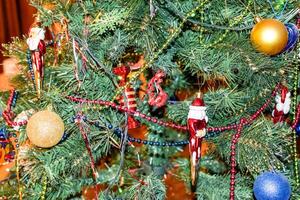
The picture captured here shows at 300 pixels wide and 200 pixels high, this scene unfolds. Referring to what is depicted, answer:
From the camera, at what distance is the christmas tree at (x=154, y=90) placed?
60 cm

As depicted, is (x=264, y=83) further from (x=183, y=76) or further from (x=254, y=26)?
(x=183, y=76)

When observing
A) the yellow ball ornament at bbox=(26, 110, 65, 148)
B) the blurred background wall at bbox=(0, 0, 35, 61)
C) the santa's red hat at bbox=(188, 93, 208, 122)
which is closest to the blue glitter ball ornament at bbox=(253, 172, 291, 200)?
→ the santa's red hat at bbox=(188, 93, 208, 122)

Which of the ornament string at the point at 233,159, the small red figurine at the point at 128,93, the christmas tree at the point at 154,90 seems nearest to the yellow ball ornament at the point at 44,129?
the christmas tree at the point at 154,90

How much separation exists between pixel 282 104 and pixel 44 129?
1.12ft

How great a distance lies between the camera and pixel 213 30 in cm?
66

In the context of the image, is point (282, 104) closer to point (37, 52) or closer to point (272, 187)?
point (272, 187)

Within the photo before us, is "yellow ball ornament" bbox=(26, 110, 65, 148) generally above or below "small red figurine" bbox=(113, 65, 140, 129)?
below

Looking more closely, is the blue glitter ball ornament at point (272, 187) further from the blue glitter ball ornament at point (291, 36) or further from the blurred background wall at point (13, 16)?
the blurred background wall at point (13, 16)

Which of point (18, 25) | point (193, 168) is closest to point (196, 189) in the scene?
point (193, 168)

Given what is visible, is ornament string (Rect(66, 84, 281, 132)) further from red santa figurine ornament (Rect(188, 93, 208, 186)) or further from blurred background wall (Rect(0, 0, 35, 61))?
blurred background wall (Rect(0, 0, 35, 61))

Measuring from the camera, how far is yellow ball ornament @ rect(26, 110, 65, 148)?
57 cm

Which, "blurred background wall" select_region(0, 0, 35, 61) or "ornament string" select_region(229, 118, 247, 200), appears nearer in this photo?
"ornament string" select_region(229, 118, 247, 200)

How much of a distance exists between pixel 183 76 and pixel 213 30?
0.17 m

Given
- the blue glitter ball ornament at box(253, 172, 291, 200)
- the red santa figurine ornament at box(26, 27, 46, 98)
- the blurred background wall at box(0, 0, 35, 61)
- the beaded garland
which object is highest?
the blurred background wall at box(0, 0, 35, 61)
